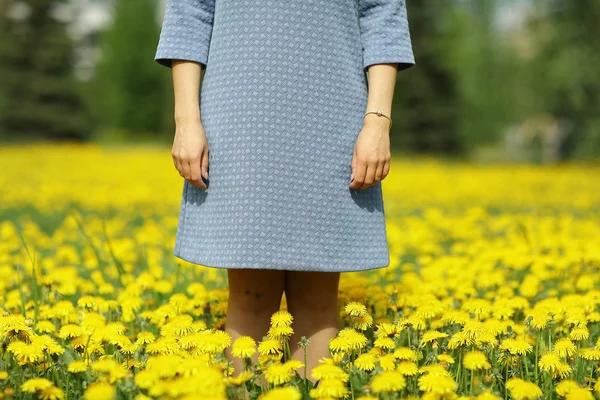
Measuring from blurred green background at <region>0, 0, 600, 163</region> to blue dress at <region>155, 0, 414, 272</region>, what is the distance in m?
10.9

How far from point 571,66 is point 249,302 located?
11194 millimetres

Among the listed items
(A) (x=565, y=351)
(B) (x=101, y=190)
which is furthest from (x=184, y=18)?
(B) (x=101, y=190)

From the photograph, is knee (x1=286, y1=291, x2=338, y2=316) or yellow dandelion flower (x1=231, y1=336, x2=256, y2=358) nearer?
yellow dandelion flower (x1=231, y1=336, x2=256, y2=358)

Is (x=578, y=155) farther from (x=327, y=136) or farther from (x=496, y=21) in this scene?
(x=496, y=21)

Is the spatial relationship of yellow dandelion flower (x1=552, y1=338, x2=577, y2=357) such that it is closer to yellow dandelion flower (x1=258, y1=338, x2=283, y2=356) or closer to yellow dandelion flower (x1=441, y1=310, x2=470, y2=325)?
yellow dandelion flower (x1=441, y1=310, x2=470, y2=325)

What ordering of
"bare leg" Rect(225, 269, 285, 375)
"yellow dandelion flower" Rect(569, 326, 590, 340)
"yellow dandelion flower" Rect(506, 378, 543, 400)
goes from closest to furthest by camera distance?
"yellow dandelion flower" Rect(506, 378, 543, 400)
"yellow dandelion flower" Rect(569, 326, 590, 340)
"bare leg" Rect(225, 269, 285, 375)

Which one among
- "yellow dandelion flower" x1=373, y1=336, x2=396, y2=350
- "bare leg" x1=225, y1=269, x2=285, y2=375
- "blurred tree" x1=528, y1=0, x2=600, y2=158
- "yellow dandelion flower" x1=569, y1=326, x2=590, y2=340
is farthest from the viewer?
"blurred tree" x1=528, y1=0, x2=600, y2=158

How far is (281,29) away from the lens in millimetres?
1640

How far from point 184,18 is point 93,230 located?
2753 mm

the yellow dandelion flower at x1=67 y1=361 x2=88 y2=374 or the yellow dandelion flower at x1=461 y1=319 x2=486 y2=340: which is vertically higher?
the yellow dandelion flower at x1=461 y1=319 x2=486 y2=340

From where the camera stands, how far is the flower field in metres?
1.36

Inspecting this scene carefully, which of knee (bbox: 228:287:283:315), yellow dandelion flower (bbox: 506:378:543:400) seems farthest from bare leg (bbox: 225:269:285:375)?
yellow dandelion flower (bbox: 506:378:543:400)

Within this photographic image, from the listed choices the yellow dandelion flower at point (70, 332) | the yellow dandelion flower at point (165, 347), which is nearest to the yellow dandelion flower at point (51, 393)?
the yellow dandelion flower at point (165, 347)

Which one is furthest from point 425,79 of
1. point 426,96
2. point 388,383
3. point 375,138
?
point 388,383
